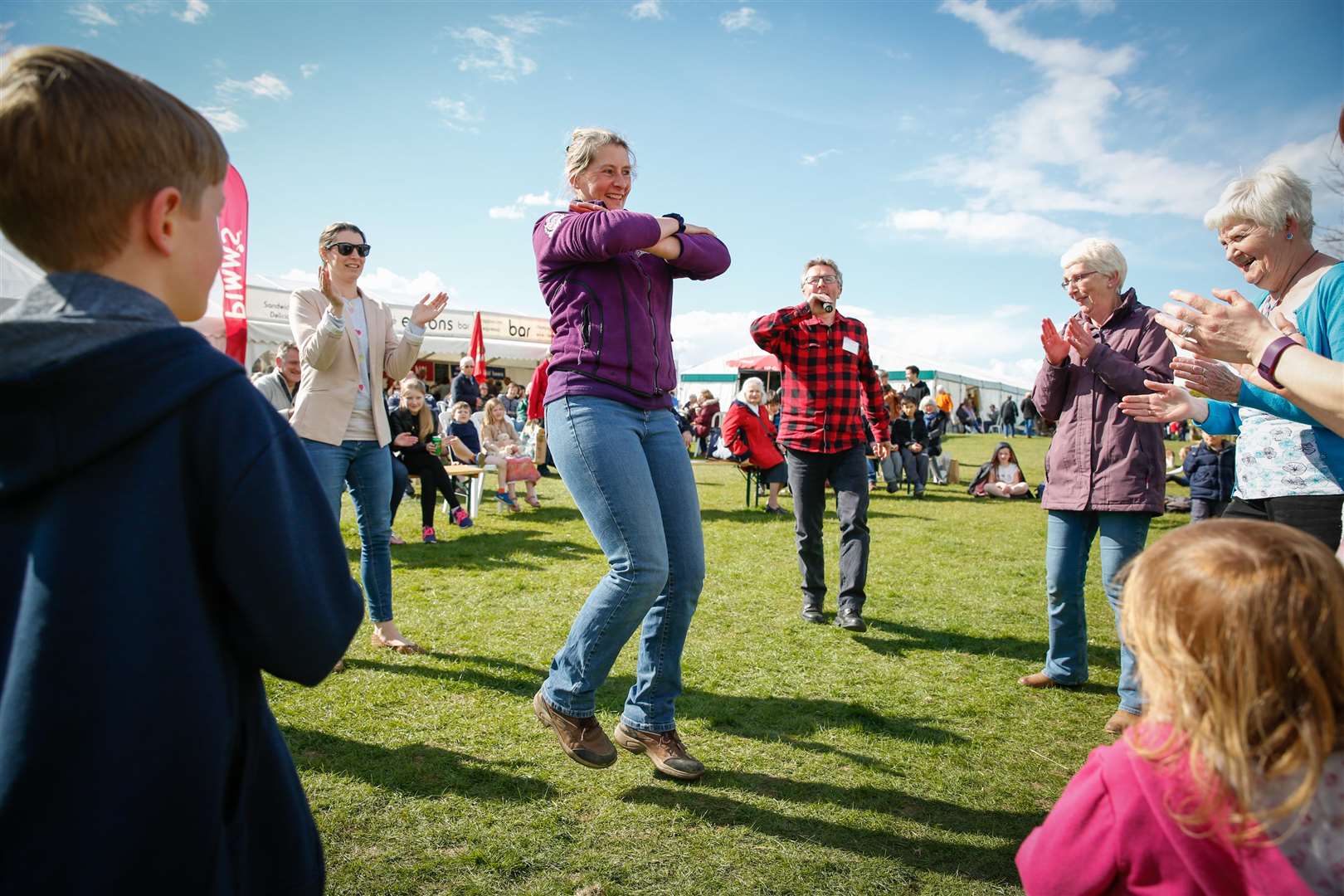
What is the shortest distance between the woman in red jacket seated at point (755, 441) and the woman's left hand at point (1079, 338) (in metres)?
7.42

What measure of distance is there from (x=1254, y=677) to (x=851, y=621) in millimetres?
4099

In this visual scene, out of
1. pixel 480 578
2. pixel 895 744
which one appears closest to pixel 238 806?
pixel 895 744

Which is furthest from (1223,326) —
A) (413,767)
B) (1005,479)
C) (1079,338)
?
(1005,479)

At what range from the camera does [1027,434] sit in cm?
3950

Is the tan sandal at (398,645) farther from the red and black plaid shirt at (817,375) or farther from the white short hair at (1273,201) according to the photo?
the white short hair at (1273,201)

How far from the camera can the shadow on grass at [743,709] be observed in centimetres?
349

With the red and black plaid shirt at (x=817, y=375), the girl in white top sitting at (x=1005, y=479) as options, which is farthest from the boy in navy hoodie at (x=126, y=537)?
the girl in white top sitting at (x=1005, y=479)

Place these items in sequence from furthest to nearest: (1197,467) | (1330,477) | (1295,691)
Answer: (1197,467)
(1330,477)
(1295,691)

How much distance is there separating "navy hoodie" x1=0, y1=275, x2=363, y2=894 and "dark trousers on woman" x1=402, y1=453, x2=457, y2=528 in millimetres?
7692

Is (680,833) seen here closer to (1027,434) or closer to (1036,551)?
(1036,551)

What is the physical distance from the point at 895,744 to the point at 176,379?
3097 millimetres

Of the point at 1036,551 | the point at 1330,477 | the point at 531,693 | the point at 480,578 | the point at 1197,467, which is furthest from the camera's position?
the point at 1036,551

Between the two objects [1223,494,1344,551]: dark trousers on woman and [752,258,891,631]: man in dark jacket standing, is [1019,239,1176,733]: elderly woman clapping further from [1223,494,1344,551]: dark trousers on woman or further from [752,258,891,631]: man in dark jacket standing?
[752,258,891,631]: man in dark jacket standing

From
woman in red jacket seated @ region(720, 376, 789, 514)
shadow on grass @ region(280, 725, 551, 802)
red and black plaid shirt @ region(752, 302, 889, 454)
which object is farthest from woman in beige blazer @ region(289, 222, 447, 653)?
woman in red jacket seated @ region(720, 376, 789, 514)
